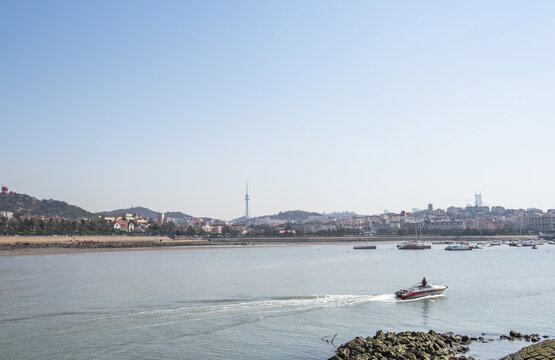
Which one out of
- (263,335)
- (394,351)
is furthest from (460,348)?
(263,335)

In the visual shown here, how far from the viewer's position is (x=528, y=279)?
39375 millimetres

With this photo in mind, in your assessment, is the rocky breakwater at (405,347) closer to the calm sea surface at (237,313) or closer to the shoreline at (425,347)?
the shoreline at (425,347)

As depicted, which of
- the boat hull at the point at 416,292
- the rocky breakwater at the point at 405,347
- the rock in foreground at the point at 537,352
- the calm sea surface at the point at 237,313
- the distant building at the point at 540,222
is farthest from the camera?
the distant building at the point at 540,222

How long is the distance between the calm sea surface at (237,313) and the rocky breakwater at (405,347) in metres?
1.00

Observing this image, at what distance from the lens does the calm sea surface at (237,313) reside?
59.6 ft

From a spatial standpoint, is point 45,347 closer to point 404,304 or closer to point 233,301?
point 233,301

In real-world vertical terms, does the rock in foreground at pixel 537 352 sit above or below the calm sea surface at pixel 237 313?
above

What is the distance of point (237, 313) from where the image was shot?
78.8 ft

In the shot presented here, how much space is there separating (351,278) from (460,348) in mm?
22360

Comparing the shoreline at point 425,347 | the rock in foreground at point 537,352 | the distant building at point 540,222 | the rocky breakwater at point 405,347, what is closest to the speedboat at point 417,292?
the shoreline at point 425,347

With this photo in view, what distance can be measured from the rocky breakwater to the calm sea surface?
100 cm

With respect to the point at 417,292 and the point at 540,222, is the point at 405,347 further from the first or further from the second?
the point at 540,222

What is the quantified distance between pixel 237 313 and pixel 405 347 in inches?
379

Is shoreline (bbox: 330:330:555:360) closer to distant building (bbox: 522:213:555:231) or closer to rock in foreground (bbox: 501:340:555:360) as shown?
rock in foreground (bbox: 501:340:555:360)
